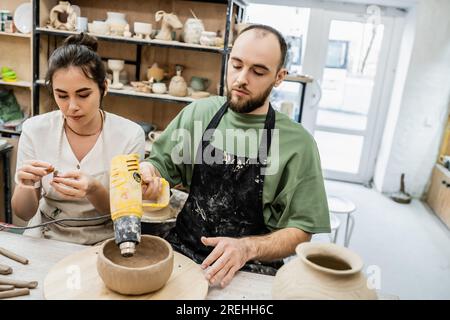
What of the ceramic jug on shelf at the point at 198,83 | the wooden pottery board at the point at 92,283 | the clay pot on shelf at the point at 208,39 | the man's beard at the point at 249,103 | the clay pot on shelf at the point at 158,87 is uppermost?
the clay pot on shelf at the point at 208,39

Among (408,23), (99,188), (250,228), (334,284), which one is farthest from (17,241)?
(408,23)

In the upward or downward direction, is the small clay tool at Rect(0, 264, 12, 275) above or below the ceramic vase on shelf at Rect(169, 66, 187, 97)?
below

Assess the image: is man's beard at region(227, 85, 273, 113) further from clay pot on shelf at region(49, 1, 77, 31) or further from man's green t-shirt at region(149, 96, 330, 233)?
clay pot on shelf at region(49, 1, 77, 31)

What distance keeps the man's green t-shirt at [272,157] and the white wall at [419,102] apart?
3537mm

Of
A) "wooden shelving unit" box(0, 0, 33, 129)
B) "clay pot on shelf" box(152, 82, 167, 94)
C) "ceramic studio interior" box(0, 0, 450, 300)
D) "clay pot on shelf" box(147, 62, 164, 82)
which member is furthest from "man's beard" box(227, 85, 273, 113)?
"wooden shelving unit" box(0, 0, 33, 129)

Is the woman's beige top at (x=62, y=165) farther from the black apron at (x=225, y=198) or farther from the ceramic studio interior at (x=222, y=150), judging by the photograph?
the black apron at (x=225, y=198)

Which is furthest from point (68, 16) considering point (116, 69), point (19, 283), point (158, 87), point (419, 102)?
point (419, 102)

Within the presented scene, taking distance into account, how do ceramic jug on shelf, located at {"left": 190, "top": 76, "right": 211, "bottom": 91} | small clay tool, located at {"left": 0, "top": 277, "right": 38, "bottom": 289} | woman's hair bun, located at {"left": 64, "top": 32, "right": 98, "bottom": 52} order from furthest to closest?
ceramic jug on shelf, located at {"left": 190, "top": 76, "right": 211, "bottom": 91} → woman's hair bun, located at {"left": 64, "top": 32, "right": 98, "bottom": 52} → small clay tool, located at {"left": 0, "top": 277, "right": 38, "bottom": 289}

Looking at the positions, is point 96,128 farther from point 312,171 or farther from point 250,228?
point 312,171

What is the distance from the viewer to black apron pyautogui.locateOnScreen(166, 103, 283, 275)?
1.48m

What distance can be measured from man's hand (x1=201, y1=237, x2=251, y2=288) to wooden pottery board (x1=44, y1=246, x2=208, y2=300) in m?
0.03

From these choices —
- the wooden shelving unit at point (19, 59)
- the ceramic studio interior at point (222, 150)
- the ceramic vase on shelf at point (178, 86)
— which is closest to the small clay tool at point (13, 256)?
the ceramic studio interior at point (222, 150)

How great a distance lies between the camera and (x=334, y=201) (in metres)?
3.21

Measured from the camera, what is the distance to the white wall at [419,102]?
14.4 ft
